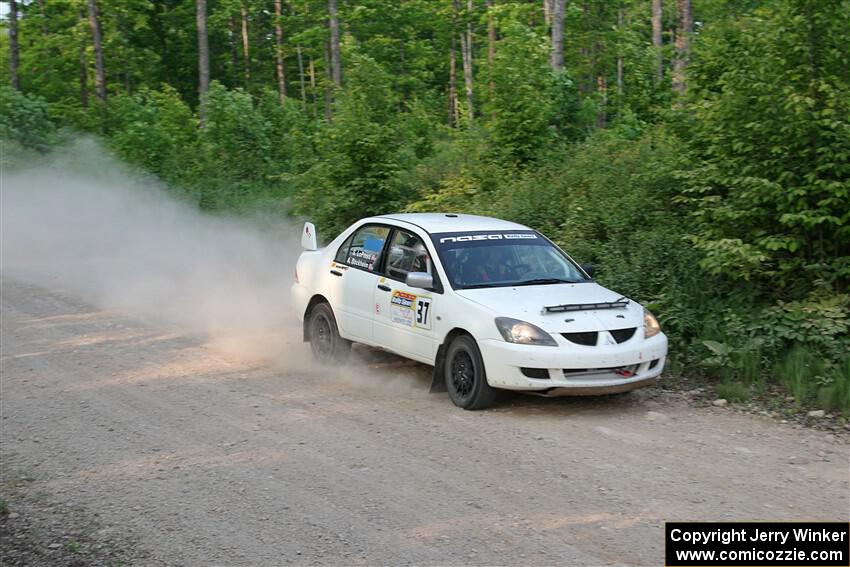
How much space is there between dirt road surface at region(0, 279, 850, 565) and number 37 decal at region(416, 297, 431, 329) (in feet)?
2.37

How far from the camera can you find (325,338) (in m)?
10.3

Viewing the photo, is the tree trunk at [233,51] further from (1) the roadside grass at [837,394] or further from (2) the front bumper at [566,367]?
(1) the roadside grass at [837,394]

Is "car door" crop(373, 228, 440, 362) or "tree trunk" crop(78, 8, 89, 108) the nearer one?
"car door" crop(373, 228, 440, 362)

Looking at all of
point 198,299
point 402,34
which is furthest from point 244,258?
point 402,34

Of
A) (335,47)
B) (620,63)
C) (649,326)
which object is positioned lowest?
(649,326)

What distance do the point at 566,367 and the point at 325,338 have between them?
3.53m

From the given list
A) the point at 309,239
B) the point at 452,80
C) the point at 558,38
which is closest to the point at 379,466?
the point at 309,239

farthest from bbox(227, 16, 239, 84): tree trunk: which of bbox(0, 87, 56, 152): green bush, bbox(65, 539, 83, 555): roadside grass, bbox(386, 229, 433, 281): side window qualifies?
bbox(65, 539, 83, 555): roadside grass

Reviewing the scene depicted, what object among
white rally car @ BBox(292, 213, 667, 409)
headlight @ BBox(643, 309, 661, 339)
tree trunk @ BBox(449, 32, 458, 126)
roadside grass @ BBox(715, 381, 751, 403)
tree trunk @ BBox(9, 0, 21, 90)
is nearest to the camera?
white rally car @ BBox(292, 213, 667, 409)

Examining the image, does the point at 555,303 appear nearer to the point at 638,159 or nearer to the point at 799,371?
the point at 799,371

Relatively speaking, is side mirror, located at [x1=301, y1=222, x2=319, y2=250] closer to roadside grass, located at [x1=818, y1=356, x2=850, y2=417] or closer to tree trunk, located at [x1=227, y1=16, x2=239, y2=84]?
roadside grass, located at [x1=818, y1=356, x2=850, y2=417]

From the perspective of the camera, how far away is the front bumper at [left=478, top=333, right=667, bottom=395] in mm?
7742

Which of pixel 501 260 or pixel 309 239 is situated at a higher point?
pixel 309 239

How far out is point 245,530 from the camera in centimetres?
555
